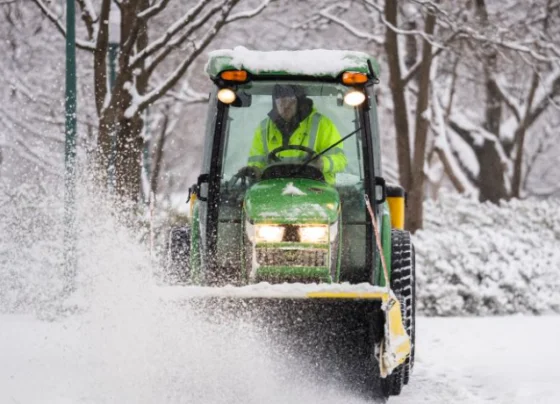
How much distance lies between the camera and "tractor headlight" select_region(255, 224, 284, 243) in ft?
21.2

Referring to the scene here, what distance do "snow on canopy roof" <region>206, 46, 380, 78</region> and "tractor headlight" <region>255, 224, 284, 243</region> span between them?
1.01m

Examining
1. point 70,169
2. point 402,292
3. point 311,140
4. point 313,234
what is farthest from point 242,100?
point 70,169

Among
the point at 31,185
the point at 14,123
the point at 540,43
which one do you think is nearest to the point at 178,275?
the point at 31,185

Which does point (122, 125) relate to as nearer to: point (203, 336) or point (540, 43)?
point (203, 336)

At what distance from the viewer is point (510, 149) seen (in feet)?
87.1

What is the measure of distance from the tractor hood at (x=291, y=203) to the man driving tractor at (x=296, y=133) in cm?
22

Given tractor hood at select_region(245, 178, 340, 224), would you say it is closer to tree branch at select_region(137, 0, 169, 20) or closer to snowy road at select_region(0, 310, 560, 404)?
snowy road at select_region(0, 310, 560, 404)

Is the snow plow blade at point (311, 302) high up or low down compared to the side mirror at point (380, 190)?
down

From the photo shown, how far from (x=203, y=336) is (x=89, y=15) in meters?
8.04

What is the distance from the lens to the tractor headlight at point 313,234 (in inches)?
255

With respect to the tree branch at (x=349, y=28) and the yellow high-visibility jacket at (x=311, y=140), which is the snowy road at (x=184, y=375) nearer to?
the yellow high-visibility jacket at (x=311, y=140)

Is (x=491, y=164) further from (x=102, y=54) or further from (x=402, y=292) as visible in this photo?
(x=402, y=292)

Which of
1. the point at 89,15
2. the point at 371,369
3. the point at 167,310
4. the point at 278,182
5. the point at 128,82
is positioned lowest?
the point at 371,369

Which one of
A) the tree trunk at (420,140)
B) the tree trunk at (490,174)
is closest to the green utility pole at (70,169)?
the tree trunk at (420,140)
